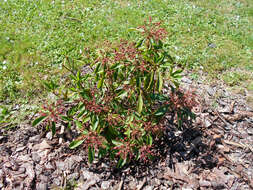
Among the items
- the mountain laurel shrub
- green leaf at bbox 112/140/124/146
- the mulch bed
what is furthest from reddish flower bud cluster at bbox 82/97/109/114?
the mulch bed

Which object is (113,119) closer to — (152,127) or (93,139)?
(93,139)

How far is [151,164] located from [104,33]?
365 centimetres

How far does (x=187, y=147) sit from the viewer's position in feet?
11.0

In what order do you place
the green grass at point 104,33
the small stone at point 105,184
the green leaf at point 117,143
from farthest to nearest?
the green grass at point 104,33 → the small stone at point 105,184 → the green leaf at point 117,143

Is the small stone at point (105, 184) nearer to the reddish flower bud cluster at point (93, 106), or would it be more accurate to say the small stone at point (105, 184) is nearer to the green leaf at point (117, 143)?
the green leaf at point (117, 143)

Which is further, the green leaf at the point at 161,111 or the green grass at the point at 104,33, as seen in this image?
the green grass at the point at 104,33

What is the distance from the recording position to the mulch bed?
9.78 feet

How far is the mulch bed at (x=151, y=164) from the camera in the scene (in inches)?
117

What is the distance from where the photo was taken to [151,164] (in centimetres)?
319

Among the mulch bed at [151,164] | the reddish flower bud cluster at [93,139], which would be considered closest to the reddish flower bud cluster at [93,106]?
the reddish flower bud cluster at [93,139]

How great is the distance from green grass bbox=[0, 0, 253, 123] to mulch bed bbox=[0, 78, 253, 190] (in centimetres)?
126

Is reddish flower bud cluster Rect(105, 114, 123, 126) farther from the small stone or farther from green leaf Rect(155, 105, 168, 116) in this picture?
the small stone

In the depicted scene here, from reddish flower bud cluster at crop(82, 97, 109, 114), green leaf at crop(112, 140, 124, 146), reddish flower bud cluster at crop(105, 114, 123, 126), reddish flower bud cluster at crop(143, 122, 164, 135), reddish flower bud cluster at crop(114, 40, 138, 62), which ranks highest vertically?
reddish flower bud cluster at crop(114, 40, 138, 62)

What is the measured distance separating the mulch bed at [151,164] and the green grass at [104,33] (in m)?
1.26
